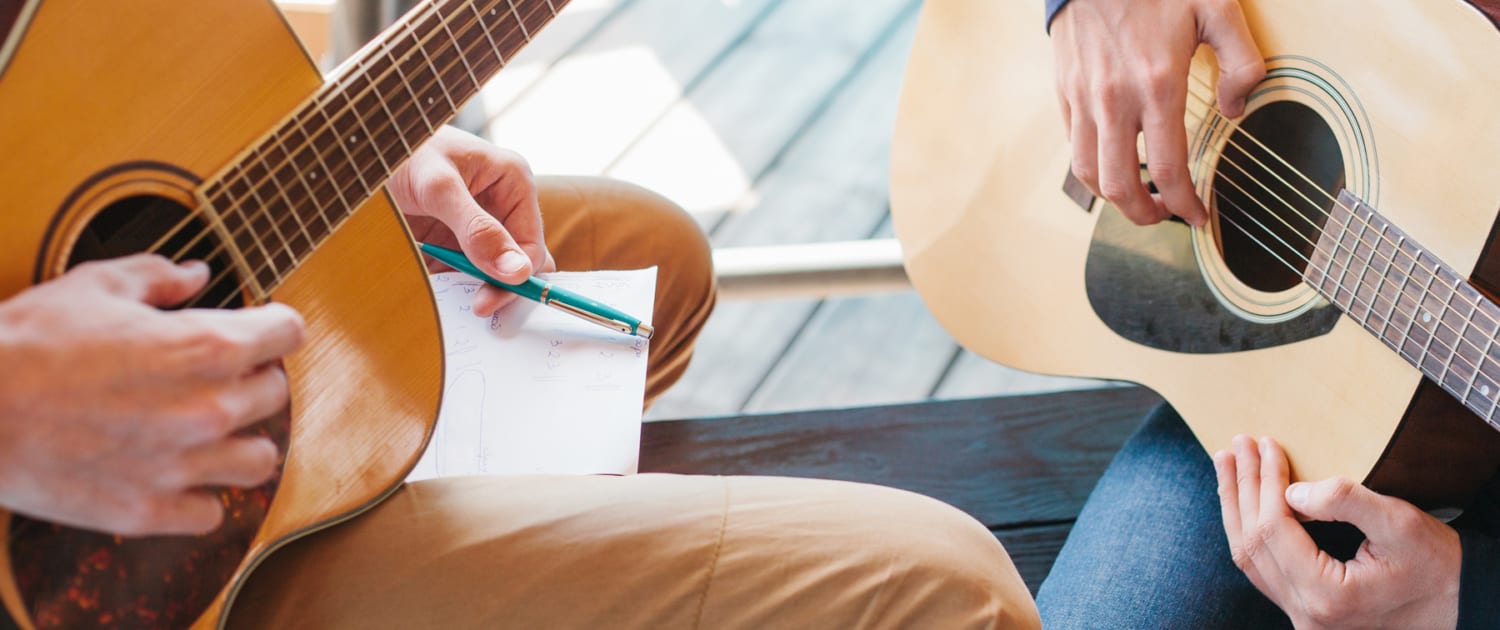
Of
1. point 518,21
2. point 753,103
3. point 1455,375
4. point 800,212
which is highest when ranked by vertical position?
point 518,21

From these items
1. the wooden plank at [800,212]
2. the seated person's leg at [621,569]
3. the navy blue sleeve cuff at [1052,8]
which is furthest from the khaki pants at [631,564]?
the wooden plank at [800,212]

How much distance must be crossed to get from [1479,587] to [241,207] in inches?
33.8

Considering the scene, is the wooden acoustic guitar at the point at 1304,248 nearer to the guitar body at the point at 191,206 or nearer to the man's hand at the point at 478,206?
the man's hand at the point at 478,206

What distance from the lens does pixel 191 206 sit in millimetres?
583

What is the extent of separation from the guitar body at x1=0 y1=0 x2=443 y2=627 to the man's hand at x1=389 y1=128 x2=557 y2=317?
5.8 inches

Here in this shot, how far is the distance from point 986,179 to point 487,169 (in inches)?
20.3

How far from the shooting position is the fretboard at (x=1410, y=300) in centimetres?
71

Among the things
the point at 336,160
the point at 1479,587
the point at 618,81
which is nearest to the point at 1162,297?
the point at 1479,587

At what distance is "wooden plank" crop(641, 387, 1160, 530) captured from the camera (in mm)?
1128

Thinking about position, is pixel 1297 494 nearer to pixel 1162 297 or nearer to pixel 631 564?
pixel 1162 297

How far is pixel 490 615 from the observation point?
0.66 meters

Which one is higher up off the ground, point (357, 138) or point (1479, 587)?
point (357, 138)

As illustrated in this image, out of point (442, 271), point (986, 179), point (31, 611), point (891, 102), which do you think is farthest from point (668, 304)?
point (891, 102)

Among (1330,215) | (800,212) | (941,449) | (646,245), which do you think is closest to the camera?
(1330,215)
